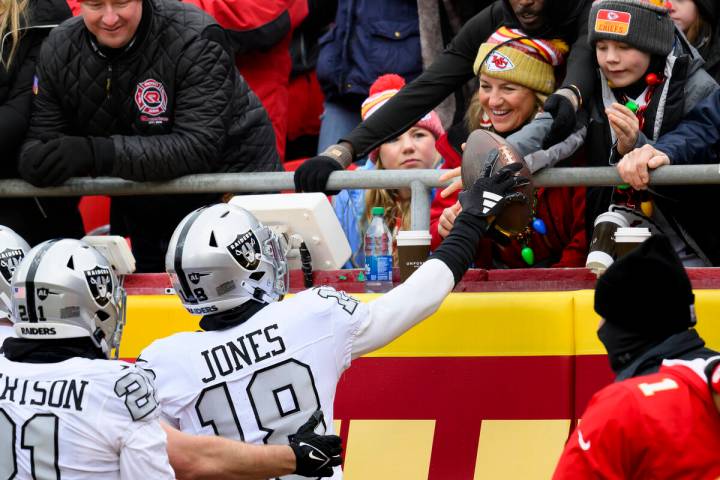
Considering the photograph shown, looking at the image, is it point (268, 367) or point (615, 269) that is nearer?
point (615, 269)

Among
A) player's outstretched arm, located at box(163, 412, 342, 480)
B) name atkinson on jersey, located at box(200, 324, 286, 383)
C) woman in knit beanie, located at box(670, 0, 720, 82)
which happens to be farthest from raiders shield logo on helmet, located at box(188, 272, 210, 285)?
woman in knit beanie, located at box(670, 0, 720, 82)

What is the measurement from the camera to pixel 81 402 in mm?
4023

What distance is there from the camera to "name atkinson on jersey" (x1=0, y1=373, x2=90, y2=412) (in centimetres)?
403

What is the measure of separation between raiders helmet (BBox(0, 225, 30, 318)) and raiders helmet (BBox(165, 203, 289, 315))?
2.70ft

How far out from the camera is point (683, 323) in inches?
152

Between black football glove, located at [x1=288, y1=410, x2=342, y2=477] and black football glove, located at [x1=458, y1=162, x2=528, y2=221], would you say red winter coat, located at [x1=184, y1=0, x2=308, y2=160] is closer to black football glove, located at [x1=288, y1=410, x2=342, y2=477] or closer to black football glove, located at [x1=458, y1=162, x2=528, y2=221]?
black football glove, located at [x1=458, y1=162, x2=528, y2=221]

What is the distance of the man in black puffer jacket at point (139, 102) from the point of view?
19.8 feet

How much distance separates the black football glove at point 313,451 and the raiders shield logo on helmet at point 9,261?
1.37m

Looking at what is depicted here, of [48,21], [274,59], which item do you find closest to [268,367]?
[48,21]

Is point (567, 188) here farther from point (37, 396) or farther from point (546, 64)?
point (37, 396)

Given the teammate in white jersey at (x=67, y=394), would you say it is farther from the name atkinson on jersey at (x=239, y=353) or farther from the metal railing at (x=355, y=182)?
the metal railing at (x=355, y=182)

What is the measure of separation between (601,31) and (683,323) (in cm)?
195

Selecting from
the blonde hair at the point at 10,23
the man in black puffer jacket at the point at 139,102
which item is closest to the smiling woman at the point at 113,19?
the man in black puffer jacket at the point at 139,102

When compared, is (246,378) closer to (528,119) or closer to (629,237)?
(629,237)
